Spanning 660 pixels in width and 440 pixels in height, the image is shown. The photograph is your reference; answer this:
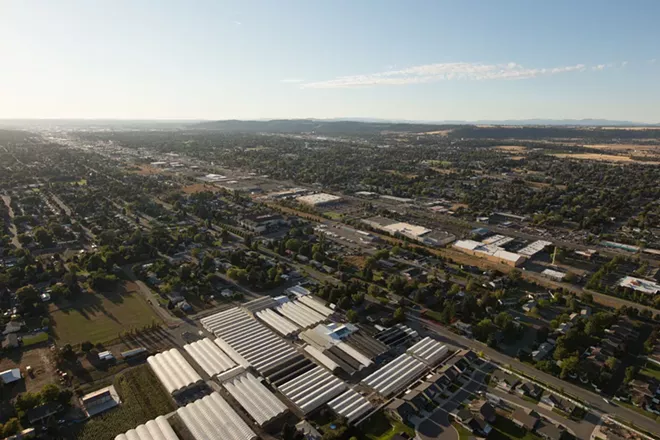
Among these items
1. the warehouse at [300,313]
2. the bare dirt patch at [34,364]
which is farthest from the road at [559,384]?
the bare dirt patch at [34,364]

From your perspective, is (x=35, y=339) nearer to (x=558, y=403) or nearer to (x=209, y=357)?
(x=209, y=357)

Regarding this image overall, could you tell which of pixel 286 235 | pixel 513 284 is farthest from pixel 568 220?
pixel 286 235

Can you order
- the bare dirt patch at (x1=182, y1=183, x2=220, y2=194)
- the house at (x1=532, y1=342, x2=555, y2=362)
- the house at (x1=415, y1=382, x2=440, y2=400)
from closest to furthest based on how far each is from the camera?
the house at (x1=415, y1=382, x2=440, y2=400) < the house at (x1=532, y1=342, x2=555, y2=362) < the bare dirt patch at (x1=182, y1=183, x2=220, y2=194)

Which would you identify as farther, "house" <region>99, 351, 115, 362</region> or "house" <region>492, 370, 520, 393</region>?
"house" <region>99, 351, 115, 362</region>

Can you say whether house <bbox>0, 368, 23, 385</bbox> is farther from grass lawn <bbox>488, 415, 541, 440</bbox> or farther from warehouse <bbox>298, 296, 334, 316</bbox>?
grass lawn <bbox>488, 415, 541, 440</bbox>

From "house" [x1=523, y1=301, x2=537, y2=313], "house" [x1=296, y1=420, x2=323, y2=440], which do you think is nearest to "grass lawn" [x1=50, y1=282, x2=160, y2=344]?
"house" [x1=296, y1=420, x2=323, y2=440]

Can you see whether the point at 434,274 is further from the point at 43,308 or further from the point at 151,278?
the point at 43,308
